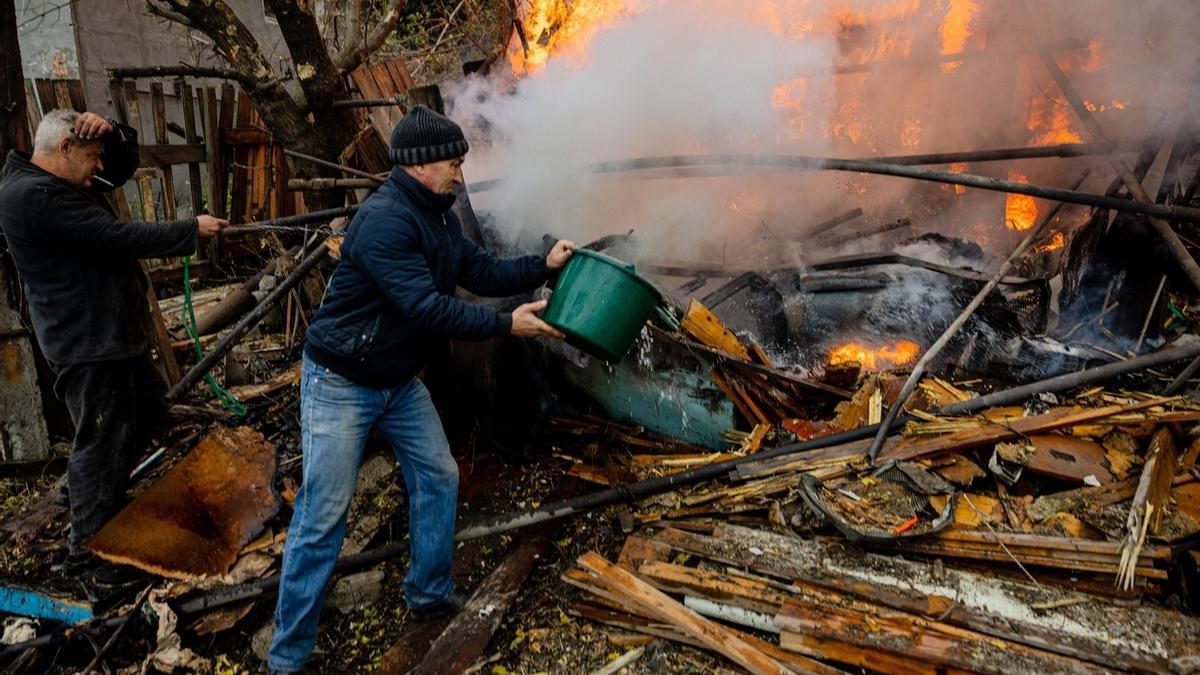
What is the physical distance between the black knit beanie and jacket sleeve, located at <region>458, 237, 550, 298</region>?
0.63 m

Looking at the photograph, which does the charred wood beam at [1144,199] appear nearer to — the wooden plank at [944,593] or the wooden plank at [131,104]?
the wooden plank at [944,593]

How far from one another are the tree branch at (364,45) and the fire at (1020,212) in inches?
311

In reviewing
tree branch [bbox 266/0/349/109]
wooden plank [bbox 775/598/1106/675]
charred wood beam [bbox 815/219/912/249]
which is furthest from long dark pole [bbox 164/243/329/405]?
charred wood beam [bbox 815/219/912/249]

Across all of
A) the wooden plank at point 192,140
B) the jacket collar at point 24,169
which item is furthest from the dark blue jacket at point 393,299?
the wooden plank at point 192,140

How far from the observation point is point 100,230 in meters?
3.50

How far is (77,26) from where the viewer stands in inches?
395

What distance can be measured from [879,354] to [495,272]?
3900 millimetres

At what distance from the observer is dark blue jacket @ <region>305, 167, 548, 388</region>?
2744mm

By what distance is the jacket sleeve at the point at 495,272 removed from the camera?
3.43 metres

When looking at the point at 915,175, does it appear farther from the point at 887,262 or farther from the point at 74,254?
the point at 74,254

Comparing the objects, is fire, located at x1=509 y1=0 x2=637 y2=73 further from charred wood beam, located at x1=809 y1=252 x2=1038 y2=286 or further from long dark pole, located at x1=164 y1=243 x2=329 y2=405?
long dark pole, located at x1=164 y1=243 x2=329 y2=405

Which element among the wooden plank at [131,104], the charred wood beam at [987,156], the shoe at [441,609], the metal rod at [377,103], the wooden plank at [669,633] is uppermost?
the wooden plank at [131,104]

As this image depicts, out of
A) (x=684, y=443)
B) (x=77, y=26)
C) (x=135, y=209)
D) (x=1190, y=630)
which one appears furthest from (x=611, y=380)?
(x=77, y=26)

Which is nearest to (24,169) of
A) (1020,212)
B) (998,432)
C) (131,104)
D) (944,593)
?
(131,104)
